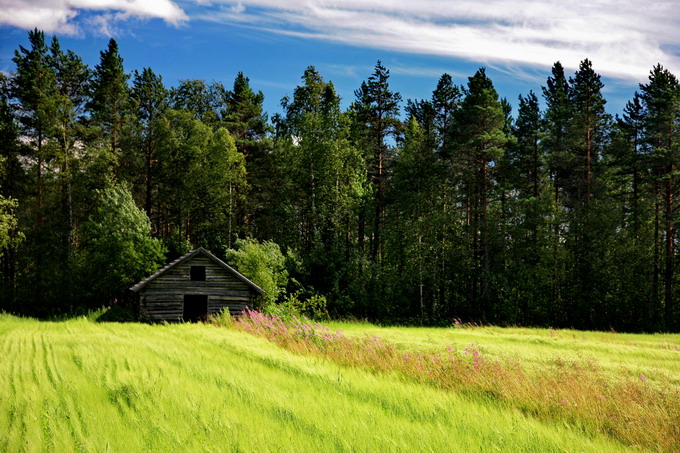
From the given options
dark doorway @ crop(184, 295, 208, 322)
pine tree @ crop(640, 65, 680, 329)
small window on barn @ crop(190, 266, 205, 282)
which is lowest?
dark doorway @ crop(184, 295, 208, 322)

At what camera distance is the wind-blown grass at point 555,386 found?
7.23 m

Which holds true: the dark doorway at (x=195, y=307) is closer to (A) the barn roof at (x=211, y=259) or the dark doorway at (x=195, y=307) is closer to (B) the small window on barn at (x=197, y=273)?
(B) the small window on barn at (x=197, y=273)

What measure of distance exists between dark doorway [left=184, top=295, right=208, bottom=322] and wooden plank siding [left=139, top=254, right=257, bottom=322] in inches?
35.6

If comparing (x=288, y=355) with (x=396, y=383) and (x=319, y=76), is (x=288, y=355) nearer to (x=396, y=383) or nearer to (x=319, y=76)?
(x=396, y=383)

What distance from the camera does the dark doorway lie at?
1119 inches

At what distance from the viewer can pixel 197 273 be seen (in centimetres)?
2823

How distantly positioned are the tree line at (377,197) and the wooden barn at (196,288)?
13.4 feet

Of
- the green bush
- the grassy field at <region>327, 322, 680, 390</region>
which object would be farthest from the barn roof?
the grassy field at <region>327, 322, 680, 390</region>

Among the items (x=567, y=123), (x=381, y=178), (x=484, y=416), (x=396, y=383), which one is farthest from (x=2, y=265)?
(x=567, y=123)

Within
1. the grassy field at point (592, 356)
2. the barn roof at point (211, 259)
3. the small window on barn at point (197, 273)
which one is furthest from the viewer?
the small window on barn at point (197, 273)

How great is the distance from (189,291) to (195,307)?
2.28 meters

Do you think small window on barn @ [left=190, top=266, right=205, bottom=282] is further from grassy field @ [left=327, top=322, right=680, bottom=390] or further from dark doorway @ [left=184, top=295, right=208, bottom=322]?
grassy field @ [left=327, top=322, right=680, bottom=390]

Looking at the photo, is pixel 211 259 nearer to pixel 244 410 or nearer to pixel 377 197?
pixel 377 197

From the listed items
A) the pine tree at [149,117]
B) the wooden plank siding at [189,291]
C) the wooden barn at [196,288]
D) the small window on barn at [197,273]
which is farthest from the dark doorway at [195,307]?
the pine tree at [149,117]
